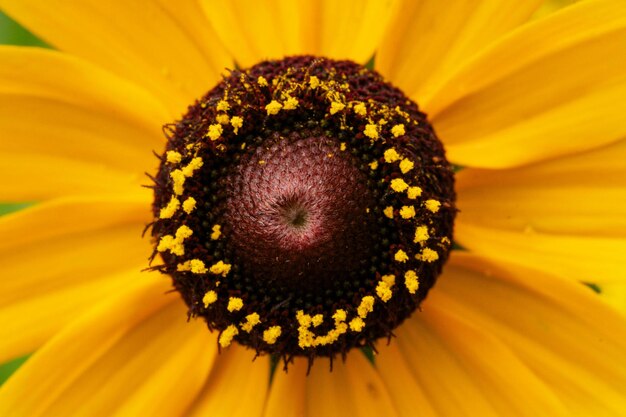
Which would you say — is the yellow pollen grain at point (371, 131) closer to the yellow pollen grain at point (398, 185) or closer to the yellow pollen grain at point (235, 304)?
the yellow pollen grain at point (398, 185)

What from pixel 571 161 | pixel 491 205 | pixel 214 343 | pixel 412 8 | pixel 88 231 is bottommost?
pixel 214 343

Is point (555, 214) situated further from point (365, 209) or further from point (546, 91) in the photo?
point (365, 209)

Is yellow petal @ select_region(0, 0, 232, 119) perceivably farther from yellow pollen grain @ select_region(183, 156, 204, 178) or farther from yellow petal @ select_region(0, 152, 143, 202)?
yellow pollen grain @ select_region(183, 156, 204, 178)

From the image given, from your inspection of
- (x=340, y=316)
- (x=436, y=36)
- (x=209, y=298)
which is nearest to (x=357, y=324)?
(x=340, y=316)

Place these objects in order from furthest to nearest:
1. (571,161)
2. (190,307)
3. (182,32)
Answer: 1. (182,32)
2. (571,161)
3. (190,307)

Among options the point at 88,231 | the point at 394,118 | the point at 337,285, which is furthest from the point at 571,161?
the point at 88,231

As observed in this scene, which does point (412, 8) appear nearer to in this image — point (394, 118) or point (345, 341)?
point (394, 118)

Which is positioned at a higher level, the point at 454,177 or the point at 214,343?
the point at 454,177
